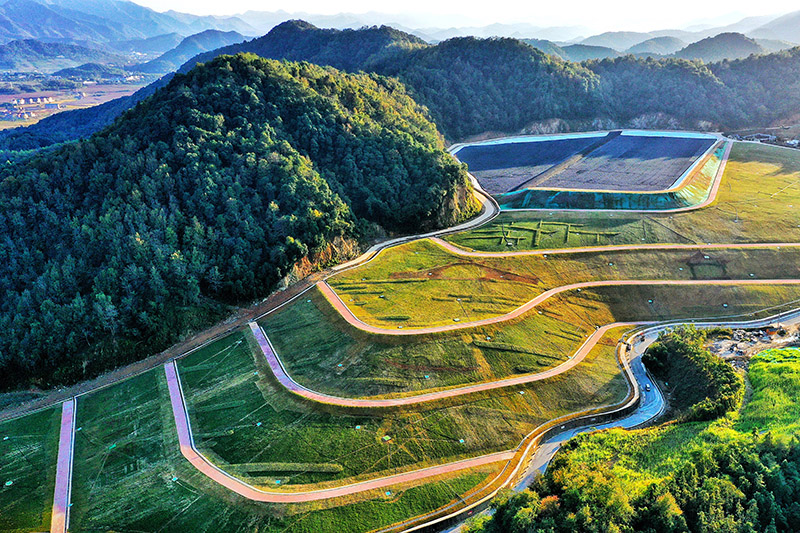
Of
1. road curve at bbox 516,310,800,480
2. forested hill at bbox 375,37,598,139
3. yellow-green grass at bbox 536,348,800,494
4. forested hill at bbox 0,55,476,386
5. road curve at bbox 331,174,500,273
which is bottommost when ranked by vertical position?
road curve at bbox 516,310,800,480

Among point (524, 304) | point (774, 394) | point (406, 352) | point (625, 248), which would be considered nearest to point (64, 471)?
point (406, 352)

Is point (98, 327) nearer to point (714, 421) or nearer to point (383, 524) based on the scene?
point (383, 524)

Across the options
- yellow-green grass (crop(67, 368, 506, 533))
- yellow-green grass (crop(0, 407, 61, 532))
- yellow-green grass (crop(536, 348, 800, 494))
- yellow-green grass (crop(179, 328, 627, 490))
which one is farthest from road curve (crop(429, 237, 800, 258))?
yellow-green grass (crop(0, 407, 61, 532))

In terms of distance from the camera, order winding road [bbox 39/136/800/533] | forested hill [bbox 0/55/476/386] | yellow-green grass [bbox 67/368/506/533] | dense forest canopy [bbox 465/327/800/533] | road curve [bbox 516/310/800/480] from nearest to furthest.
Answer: dense forest canopy [bbox 465/327/800/533], yellow-green grass [bbox 67/368/506/533], winding road [bbox 39/136/800/533], road curve [bbox 516/310/800/480], forested hill [bbox 0/55/476/386]

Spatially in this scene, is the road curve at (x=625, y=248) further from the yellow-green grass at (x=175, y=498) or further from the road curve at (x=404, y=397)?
the yellow-green grass at (x=175, y=498)

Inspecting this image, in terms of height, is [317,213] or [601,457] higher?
[317,213]

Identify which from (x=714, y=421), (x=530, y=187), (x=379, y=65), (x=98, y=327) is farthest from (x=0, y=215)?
(x=379, y=65)

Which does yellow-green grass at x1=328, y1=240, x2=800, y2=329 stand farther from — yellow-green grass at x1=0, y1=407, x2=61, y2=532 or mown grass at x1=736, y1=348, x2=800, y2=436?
yellow-green grass at x1=0, y1=407, x2=61, y2=532
